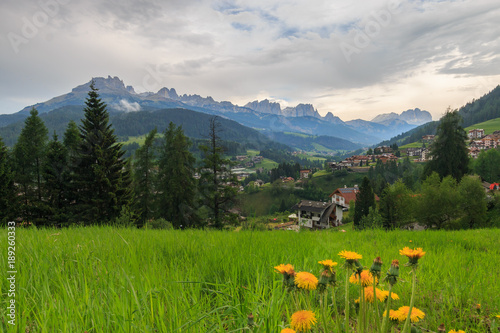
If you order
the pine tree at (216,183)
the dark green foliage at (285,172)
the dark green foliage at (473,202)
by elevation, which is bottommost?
the dark green foliage at (285,172)

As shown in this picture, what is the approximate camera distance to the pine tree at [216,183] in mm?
23734

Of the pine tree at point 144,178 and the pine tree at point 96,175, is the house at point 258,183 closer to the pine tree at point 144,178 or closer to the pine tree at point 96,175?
the pine tree at point 144,178

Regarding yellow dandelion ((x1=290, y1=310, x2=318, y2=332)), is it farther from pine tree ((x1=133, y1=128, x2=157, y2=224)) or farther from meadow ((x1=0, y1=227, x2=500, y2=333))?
pine tree ((x1=133, y1=128, x2=157, y2=224))

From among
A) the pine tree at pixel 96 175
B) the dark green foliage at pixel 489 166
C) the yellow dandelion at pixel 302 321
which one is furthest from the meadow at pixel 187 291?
the dark green foliage at pixel 489 166

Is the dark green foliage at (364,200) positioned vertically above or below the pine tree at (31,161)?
below

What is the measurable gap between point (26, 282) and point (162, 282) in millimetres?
1136

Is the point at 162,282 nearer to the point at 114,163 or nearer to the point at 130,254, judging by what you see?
the point at 130,254

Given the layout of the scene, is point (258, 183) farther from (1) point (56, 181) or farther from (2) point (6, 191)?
(2) point (6, 191)

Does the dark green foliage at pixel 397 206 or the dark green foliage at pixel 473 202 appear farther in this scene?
the dark green foliage at pixel 397 206

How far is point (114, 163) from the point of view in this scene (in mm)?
26391

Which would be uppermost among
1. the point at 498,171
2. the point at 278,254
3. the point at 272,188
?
the point at 278,254

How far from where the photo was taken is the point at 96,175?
2462cm

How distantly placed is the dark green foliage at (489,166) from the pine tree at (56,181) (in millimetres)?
92923

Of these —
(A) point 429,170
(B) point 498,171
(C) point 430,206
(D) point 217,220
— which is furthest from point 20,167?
(B) point 498,171
